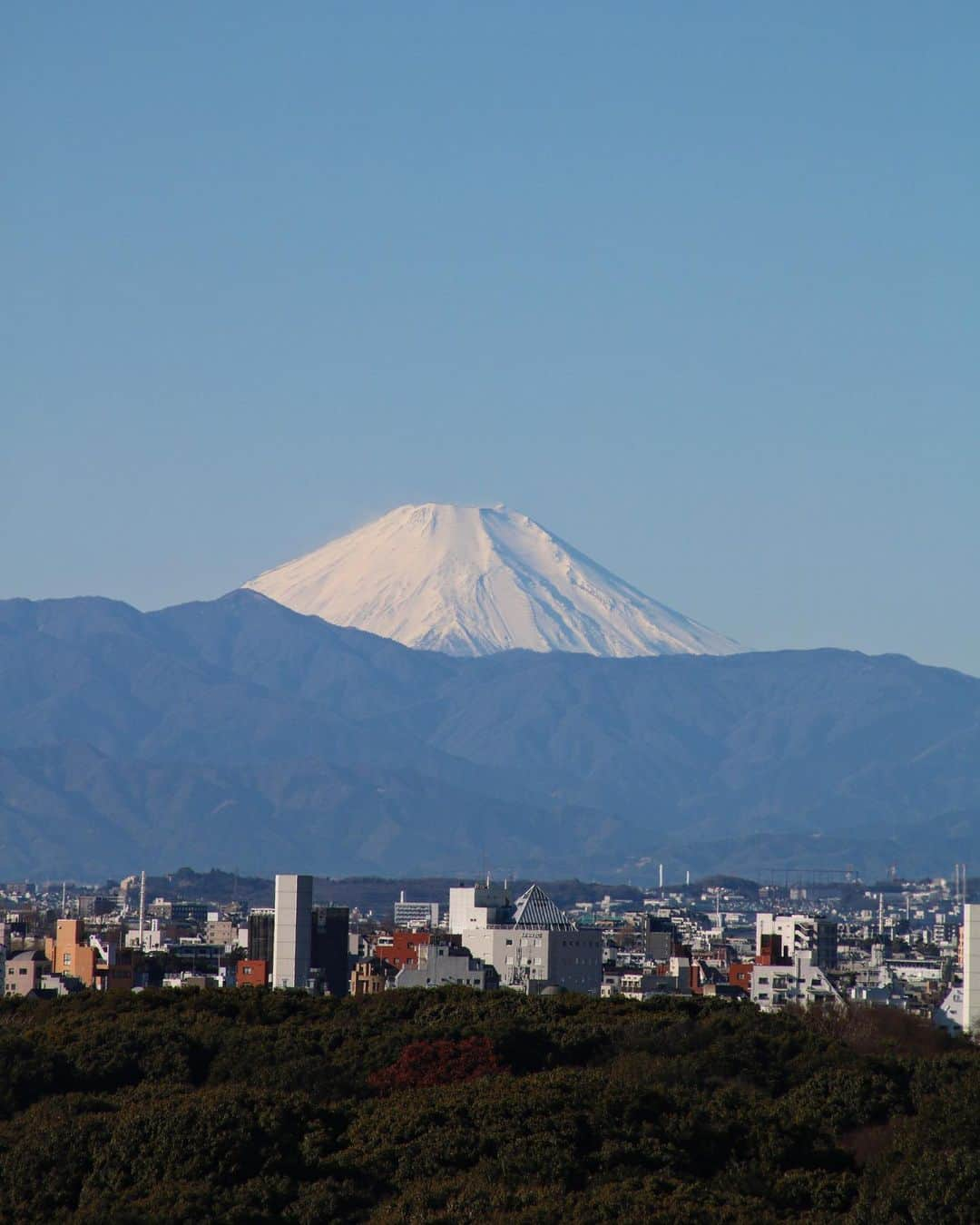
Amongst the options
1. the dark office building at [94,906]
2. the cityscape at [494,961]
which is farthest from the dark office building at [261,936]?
the dark office building at [94,906]

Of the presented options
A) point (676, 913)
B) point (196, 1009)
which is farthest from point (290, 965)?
point (676, 913)

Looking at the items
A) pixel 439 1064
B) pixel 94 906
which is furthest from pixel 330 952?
pixel 94 906

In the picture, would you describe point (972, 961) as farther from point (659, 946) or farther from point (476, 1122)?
point (659, 946)

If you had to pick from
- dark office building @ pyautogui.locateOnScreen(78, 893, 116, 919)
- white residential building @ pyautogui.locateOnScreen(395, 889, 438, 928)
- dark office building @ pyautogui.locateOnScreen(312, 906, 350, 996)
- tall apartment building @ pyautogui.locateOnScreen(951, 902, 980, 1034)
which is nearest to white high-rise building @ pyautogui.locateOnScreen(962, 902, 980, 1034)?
tall apartment building @ pyautogui.locateOnScreen(951, 902, 980, 1034)

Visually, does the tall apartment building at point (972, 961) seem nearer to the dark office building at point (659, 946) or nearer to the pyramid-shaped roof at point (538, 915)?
the pyramid-shaped roof at point (538, 915)

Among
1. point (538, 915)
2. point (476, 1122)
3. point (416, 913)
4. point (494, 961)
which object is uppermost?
point (416, 913)

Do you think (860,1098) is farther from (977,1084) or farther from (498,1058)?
(498,1058)
